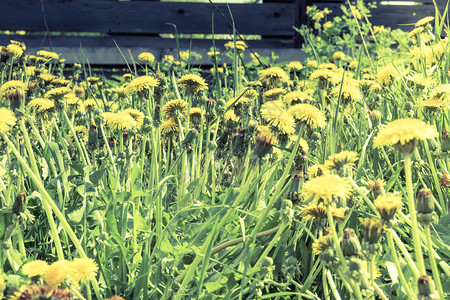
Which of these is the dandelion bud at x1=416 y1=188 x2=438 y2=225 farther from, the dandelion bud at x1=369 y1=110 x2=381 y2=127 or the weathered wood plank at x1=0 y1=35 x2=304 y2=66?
the weathered wood plank at x1=0 y1=35 x2=304 y2=66

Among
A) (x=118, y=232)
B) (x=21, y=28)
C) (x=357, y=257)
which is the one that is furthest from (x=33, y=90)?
(x=21, y=28)

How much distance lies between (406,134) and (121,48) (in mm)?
4976

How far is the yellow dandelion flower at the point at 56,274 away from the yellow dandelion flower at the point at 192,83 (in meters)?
0.89

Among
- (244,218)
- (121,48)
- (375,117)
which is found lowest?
(244,218)

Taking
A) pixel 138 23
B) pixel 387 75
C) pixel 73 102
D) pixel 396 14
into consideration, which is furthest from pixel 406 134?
pixel 396 14

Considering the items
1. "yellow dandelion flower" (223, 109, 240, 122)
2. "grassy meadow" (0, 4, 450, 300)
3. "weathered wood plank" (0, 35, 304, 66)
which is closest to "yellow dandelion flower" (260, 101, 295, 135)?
"grassy meadow" (0, 4, 450, 300)

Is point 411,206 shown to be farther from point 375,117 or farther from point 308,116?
point 375,117

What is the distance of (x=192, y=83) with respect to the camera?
1.54 metres

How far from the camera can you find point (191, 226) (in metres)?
1.20

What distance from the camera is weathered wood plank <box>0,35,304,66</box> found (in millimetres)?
5184

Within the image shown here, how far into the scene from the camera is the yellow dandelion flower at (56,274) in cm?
69

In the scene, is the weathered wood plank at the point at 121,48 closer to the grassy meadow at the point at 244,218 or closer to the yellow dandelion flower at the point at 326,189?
the grassy meadow at the point at 244,218

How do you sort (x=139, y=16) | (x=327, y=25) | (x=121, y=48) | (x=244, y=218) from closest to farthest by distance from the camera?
(x=244, y=218), (x=327, y=25), (x=121, y=48), (x=139, y=16)

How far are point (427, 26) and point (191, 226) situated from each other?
127 cm
